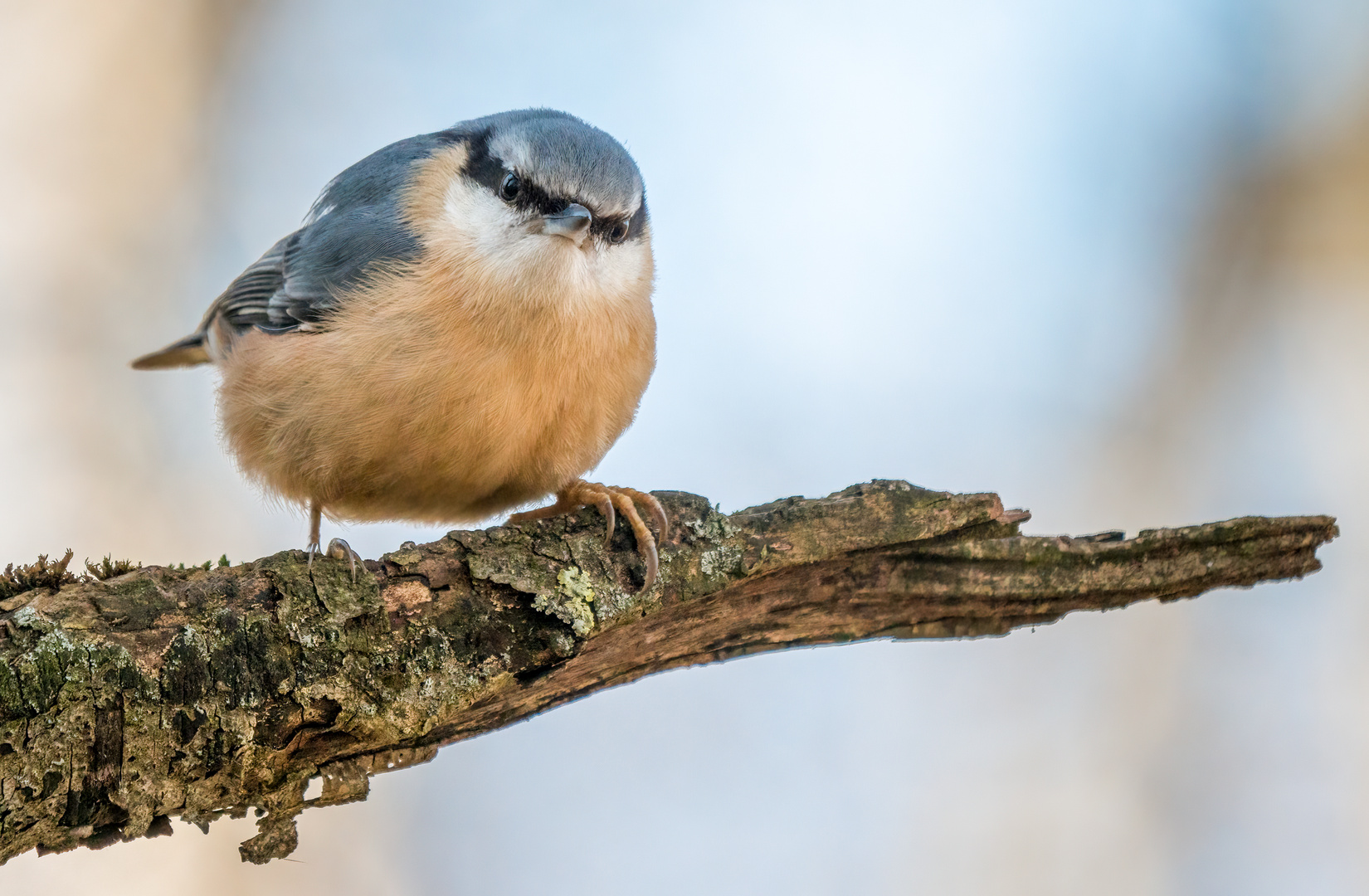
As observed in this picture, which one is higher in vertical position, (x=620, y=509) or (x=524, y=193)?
(x=524, y=193)

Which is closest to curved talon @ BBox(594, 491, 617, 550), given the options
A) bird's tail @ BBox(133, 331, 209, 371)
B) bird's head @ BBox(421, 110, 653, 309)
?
bird's head @ BBox(421, 110, 653, 309)

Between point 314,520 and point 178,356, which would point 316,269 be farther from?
point 178,356

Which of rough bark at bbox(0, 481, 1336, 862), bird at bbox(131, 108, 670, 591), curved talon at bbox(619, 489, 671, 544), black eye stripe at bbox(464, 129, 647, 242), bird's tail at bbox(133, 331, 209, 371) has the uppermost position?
bird's tail at bbox(133, 331, 209, 371)

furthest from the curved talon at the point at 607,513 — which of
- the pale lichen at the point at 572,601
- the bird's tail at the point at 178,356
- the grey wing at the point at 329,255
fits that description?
the bird's tail at the point at 178,356

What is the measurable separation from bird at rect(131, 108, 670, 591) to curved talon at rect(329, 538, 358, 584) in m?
0.39

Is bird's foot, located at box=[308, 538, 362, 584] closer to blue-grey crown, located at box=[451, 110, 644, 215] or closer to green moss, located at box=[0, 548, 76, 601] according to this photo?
green moss, located at box=[0, 548, 76, 601]

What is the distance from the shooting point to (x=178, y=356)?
3.13 meters

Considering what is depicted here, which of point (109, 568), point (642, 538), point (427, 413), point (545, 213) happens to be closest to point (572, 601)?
point (642, 538)

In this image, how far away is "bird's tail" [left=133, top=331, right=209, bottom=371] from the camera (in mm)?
3061

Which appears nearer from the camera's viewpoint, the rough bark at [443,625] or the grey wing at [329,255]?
the rough bark at [443,625]

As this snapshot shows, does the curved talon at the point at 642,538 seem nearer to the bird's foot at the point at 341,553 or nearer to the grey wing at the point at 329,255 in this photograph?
the bird's foot at the point at 341,553

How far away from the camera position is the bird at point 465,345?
7.07ft

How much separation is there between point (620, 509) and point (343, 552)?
1.74 ft

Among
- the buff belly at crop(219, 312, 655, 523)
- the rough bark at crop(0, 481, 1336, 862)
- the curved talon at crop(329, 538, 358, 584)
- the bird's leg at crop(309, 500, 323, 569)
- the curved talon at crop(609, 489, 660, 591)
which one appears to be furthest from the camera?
the bird's leg at crop(309, 500, 323, 569)
